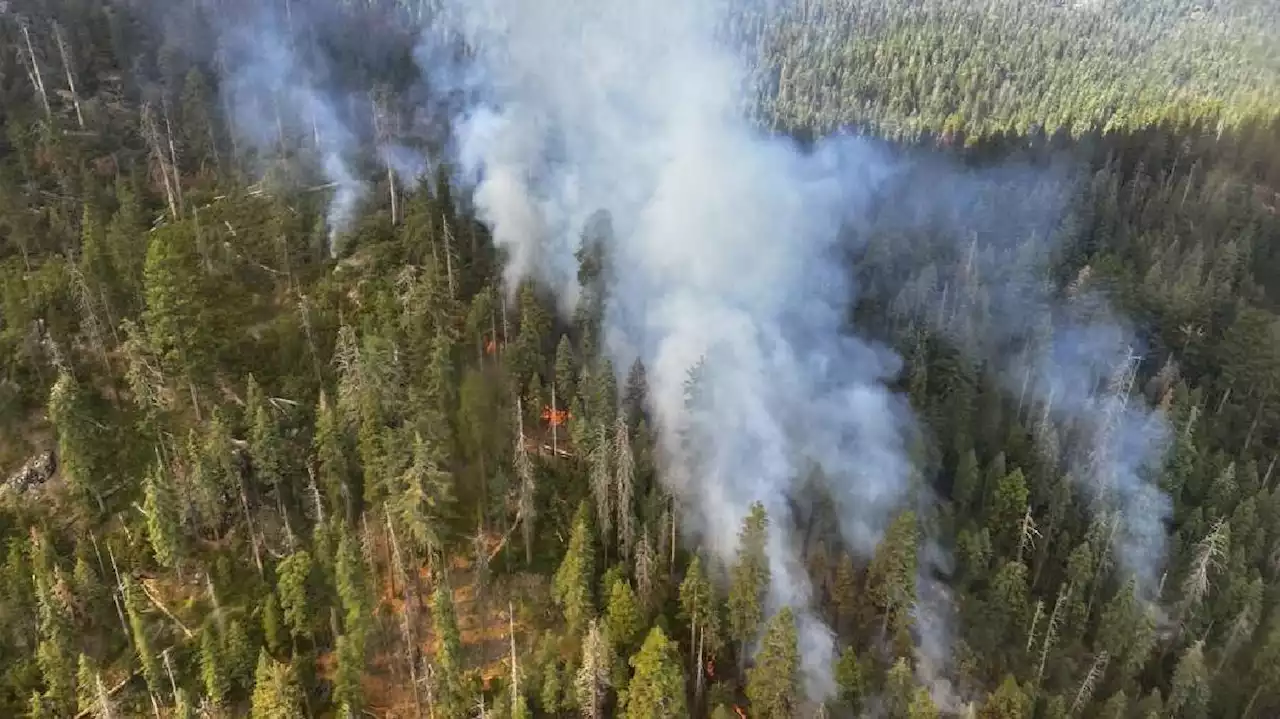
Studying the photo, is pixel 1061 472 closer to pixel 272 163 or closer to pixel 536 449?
pixel 536 449

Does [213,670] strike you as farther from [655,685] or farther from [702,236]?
[702,236]

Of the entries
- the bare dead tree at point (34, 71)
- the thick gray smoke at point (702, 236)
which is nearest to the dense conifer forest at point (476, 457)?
the bare dead tree at point (34, 71)

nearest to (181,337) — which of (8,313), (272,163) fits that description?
(8,313)

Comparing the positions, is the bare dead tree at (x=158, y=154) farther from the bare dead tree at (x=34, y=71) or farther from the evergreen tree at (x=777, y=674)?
the evergreen tree at (x=777, y=674)

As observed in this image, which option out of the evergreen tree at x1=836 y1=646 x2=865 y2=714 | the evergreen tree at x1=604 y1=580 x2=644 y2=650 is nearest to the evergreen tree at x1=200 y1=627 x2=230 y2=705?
the evergreen tree at x1=604 y1=580 x2=644 y2=650

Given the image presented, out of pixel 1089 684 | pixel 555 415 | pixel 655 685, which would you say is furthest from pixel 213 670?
pixel 1089 684
